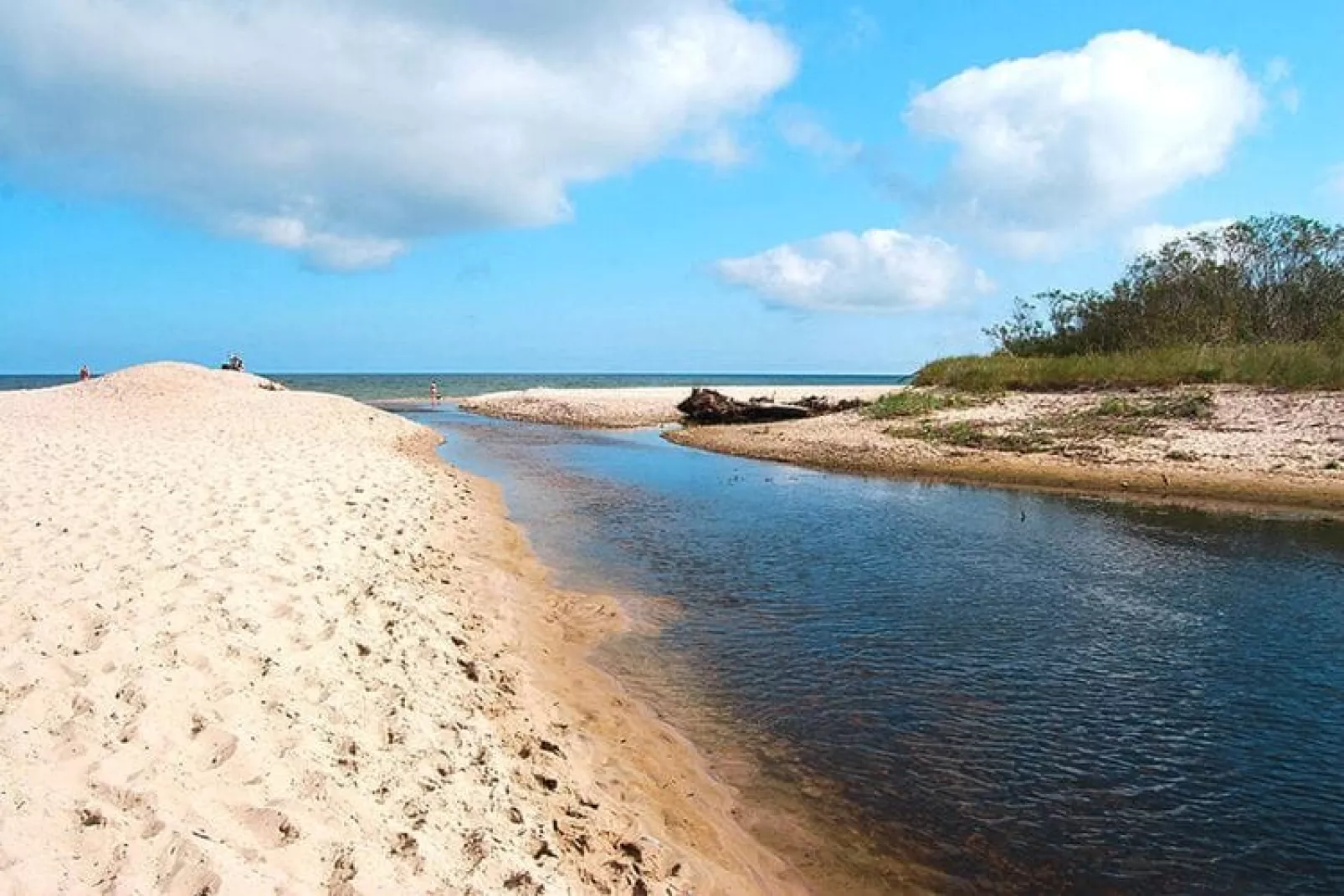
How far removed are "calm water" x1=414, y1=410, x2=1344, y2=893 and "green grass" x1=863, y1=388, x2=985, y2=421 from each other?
47.8ft

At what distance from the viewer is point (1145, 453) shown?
21812 mm

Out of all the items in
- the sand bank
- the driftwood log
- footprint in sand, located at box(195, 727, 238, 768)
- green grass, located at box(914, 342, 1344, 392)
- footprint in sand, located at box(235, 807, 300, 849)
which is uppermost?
green grass, located at box(914, 342, 1344, 392)

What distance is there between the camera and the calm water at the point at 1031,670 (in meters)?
5.40

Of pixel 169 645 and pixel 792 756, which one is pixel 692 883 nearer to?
pixel 792 756

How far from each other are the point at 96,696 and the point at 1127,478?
21.4 metres

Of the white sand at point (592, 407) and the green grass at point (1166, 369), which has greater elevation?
the green grass at point (1166, 369)

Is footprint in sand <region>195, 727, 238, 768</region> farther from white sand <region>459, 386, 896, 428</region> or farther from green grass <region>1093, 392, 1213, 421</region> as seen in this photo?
white sand <region>459, 386, 896, 428</region>

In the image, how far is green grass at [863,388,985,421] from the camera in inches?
1238

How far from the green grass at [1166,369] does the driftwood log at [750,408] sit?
5394mm

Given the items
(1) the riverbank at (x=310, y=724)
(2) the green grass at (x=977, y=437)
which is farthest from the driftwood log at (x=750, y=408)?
(1) the riverbank at (x=310, y=724)

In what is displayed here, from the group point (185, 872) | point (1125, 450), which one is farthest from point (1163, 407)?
point (185, 872)

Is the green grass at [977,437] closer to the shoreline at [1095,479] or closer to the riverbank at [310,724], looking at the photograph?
the shoreline at [1095,479]

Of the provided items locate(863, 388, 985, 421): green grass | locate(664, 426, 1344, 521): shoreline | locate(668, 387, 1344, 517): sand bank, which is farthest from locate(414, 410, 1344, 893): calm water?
locate(863, 388, 985, 421): green grass

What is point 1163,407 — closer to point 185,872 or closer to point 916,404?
point 916,404
